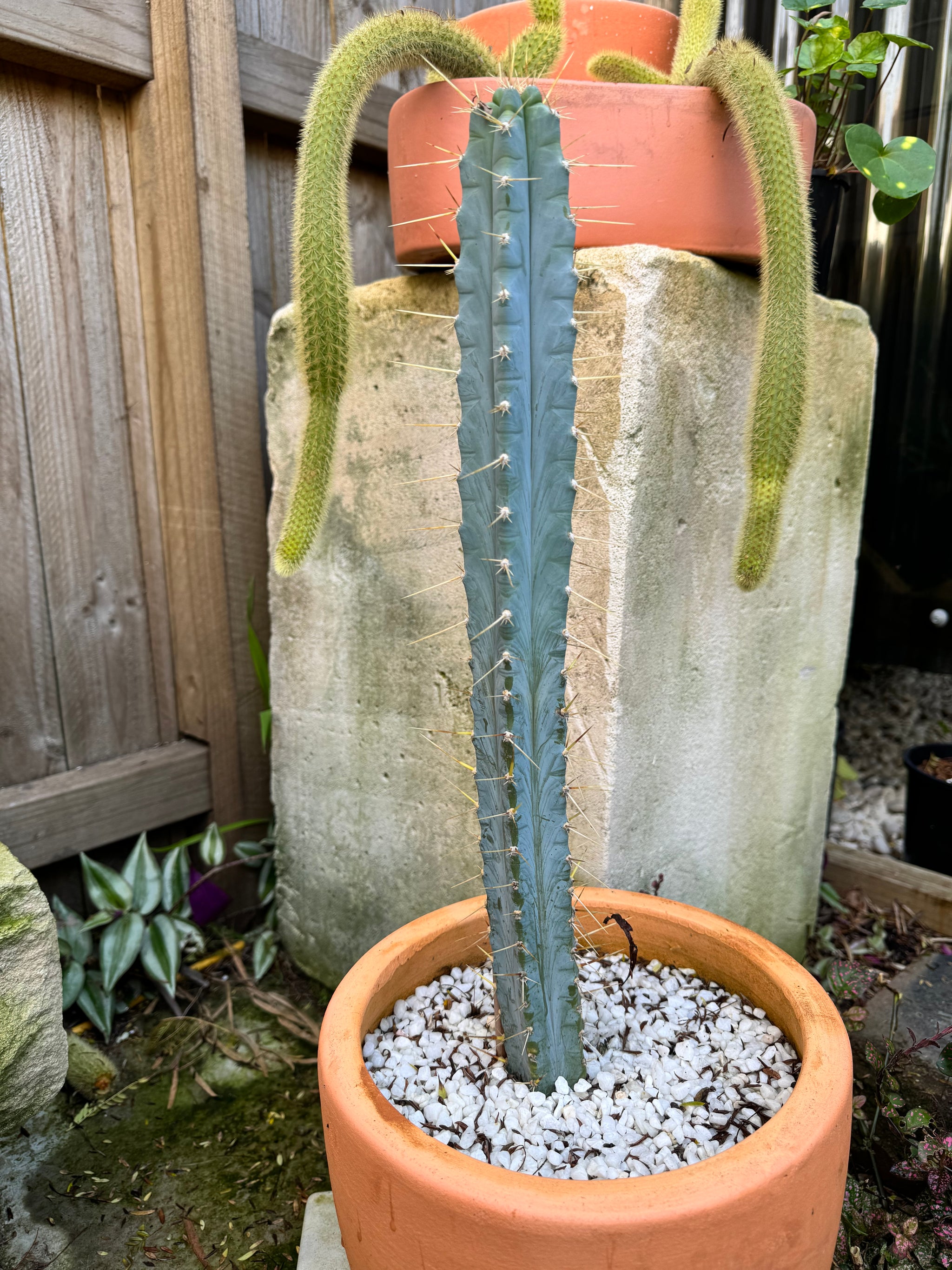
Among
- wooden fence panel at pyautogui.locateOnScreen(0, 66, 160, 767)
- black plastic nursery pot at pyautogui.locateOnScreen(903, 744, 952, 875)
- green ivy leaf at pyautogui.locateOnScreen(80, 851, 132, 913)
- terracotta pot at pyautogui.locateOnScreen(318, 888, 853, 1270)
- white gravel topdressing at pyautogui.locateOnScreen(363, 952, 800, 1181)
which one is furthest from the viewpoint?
black plastic nursery pot at pyautogui.locateOnScreen(903, 744, 952, 875)

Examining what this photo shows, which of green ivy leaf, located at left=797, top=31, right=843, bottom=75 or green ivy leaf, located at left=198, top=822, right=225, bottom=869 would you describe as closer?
green ivy leaf, located at left=797, top=31, right=843, bottom=75

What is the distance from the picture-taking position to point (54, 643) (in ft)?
5.43

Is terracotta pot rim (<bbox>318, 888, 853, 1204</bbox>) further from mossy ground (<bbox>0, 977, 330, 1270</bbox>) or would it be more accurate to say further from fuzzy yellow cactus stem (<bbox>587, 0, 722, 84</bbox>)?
fuzzy yellow cactus stem (<bbox>587, 0, 722, 84</bbox>)

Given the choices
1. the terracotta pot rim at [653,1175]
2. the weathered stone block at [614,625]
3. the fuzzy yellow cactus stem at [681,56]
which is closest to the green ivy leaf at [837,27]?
the fuzzy yellow cactus stem at [681,56]

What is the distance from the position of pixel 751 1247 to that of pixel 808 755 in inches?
41.3

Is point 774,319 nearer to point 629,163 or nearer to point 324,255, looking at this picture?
point 629,163

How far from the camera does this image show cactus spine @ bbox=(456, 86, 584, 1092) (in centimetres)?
76

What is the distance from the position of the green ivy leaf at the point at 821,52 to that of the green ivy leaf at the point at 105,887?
191cm

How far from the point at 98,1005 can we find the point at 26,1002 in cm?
51

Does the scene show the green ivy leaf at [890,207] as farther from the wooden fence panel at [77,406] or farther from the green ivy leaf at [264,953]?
the green ivy leaf at [264,953]

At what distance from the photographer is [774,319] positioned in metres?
0.95

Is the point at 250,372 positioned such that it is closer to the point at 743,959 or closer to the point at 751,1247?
the point at 743,959

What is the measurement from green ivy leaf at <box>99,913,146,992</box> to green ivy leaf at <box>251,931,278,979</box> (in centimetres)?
25

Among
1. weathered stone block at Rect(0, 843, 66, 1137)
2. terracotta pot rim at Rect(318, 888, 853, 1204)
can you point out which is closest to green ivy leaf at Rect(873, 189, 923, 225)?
terracotta pot rim at Rect(318, 888, 853, 1204)
